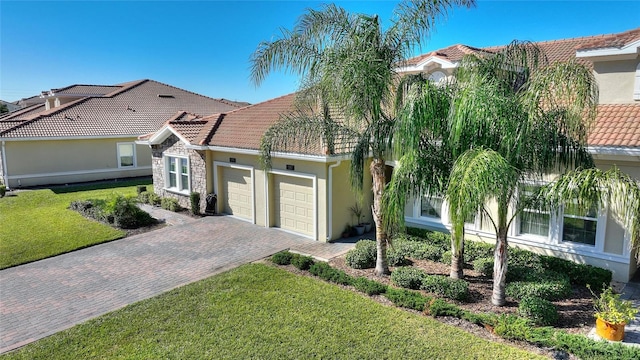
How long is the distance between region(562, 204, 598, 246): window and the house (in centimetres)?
3

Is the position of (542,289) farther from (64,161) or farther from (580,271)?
(64,161)

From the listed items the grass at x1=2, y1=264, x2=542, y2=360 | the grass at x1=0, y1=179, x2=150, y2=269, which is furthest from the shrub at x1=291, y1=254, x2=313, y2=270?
the grass at x1=0, y1=179, x2=150, y2=269

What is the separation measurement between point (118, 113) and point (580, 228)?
30.0m

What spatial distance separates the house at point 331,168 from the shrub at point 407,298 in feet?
7.18

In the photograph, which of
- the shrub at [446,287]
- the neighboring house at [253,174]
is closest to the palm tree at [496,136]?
the shrub at [446,287]

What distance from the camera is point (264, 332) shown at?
7742 mm

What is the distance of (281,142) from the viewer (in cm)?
1087

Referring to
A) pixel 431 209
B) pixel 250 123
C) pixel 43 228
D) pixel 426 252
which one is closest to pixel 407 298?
pixel 426 252

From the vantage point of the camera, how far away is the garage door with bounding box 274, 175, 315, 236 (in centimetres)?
1433

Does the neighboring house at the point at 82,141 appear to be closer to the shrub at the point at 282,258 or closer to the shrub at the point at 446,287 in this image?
the shrub at the point at 282,258

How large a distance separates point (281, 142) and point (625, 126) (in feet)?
29.4

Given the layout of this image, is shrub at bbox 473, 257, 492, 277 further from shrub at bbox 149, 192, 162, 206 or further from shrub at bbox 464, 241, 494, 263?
shrub at bbox 149, 192, 162, 206

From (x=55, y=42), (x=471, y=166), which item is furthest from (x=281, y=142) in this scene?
(x=55, y=42)

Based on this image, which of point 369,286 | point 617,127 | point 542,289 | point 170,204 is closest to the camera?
point 542,289
